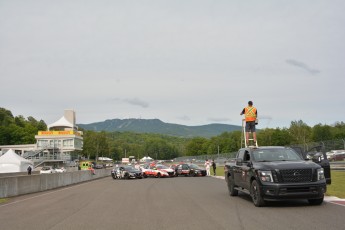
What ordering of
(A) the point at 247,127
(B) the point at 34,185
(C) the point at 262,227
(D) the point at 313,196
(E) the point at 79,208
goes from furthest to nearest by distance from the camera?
(B) the point at 34,185 → (A) the point at 247,127 → (E) the point at 79,208 → (D) the point at 313,196 → (C) the point at 262,227

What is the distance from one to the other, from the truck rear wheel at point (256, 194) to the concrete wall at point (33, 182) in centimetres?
1251

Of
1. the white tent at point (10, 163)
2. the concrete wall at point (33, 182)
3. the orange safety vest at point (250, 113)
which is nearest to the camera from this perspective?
the orange safety vest at point (250, 113)

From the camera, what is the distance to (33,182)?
2359cm

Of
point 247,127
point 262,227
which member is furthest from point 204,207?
point 247,127

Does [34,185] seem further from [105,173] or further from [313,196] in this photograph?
[105,173]

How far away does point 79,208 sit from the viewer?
1346cm

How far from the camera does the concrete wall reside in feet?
66.0

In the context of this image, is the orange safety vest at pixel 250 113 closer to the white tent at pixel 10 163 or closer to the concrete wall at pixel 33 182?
the concrete wall at pixel 33 182

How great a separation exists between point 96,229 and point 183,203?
526 cm

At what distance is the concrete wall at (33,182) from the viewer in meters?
20.1


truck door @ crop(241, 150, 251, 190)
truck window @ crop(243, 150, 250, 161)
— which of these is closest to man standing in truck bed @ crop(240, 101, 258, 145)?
truck window @ crop(243, 150, 250, 161)

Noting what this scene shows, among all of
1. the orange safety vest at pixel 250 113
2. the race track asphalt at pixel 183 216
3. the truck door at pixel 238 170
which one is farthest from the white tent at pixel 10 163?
the truck door at pixel 238 170

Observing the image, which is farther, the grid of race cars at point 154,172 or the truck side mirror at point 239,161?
the grid of race cars at point 154,172

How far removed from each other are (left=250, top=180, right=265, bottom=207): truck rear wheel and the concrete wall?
12514 millimetres
